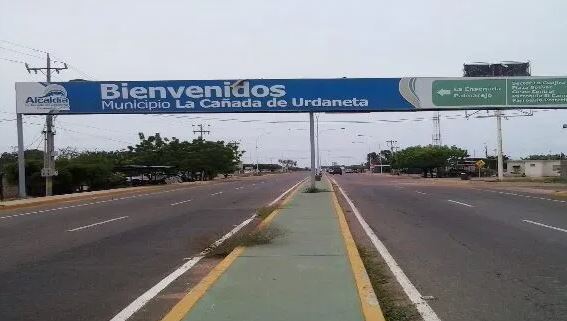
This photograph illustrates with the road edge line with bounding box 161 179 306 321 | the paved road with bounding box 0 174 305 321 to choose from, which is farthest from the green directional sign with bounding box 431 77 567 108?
the road edge line with bounding box 161 179 306 321

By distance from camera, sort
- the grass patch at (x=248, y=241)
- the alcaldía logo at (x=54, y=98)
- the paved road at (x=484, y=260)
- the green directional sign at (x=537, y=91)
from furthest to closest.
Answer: the alcaldía logo at (x=54, y=98), the green directional sign at (x=537, y=91), the grass patch at (x=248, y=241), the paved road at (x=484, y=260)

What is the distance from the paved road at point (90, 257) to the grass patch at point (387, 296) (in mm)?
2993

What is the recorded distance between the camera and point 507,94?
101 feet

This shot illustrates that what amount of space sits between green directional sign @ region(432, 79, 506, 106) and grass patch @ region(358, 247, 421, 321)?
22181 mm

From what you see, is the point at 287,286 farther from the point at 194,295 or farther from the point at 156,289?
the point at 156,289

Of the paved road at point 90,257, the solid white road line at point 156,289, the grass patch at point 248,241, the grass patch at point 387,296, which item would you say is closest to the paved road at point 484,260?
the grass patch at point 387,296

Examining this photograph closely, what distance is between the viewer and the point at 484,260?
10.0 m

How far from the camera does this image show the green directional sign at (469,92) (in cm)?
3058

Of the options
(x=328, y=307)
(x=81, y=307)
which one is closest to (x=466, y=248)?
(x=328, y=307)

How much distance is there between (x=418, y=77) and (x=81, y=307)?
25.7m

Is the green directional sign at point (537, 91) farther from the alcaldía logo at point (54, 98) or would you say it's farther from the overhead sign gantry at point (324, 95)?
the alcaldía logo at point (54, 98)

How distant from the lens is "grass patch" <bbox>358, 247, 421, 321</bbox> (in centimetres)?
629

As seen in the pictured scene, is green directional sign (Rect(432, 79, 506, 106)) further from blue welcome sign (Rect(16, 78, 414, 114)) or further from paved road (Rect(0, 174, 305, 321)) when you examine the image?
paved road (Rect(0, 174, 305, 321))

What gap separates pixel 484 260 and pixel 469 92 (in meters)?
22.2
